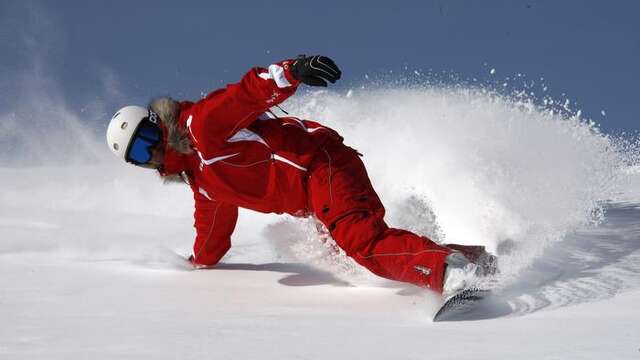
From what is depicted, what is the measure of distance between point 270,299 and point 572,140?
13.7ft

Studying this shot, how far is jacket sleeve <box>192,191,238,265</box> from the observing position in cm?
456

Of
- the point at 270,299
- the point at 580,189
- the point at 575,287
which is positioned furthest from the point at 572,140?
the point at 270,299

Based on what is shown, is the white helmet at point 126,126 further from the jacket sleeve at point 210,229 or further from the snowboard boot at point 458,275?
the snowboard boot at point 458,275

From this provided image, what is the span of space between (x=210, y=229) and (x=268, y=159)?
81cm

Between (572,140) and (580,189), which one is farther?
(572,140)

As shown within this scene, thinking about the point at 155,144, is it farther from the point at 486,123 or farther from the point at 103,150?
the point at 103,150

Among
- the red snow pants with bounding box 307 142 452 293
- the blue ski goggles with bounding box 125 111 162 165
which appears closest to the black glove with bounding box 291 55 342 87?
the red snow pants with bounding box 307 142 452 293

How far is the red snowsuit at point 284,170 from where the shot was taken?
140 inches

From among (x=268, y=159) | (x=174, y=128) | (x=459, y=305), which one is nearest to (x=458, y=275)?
(x=459, y=305)

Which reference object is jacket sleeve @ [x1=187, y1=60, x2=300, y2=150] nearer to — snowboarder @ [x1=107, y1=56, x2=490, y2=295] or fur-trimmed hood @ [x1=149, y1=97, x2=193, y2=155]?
snowboarder @ [x1=107, y1=56, x2=490, y2=295]

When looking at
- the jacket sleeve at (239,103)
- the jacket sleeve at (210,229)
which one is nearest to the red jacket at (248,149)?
the jacket sleeve at (239,103)

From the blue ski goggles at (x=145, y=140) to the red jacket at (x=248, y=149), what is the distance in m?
0.11

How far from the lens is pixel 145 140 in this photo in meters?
3.95

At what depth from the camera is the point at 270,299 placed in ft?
11.4
